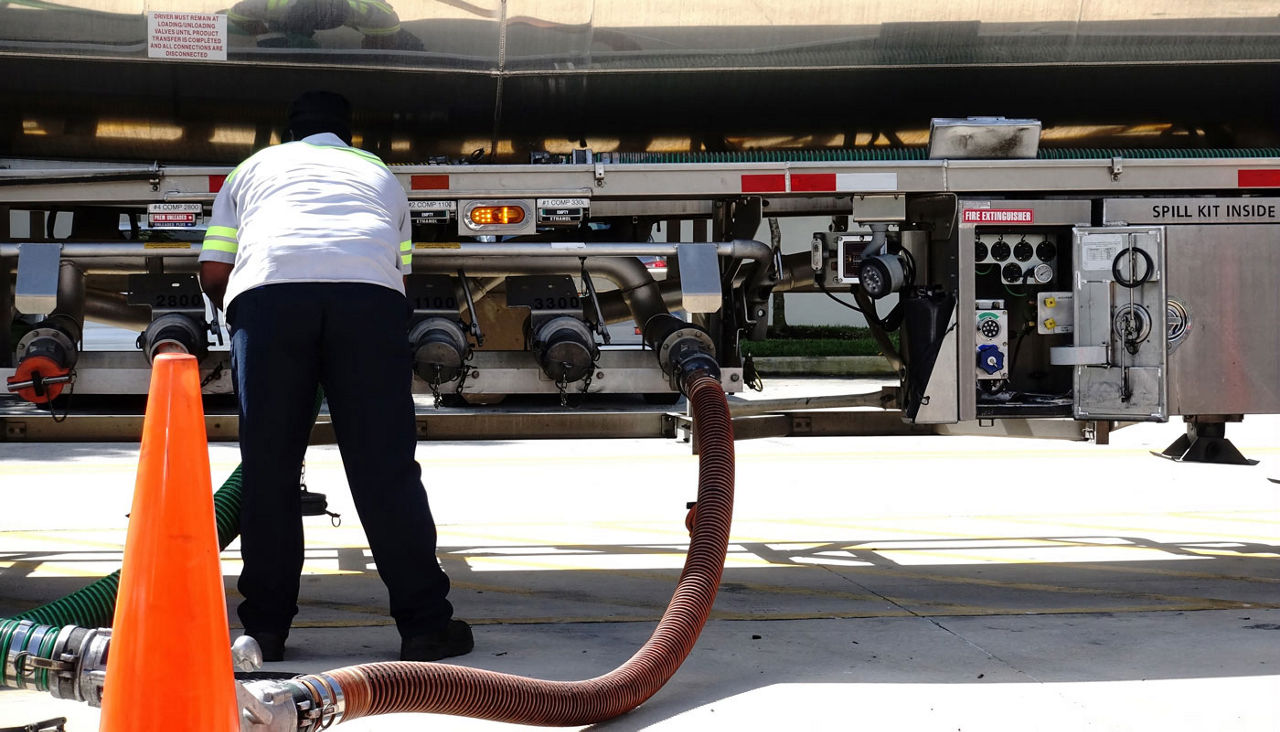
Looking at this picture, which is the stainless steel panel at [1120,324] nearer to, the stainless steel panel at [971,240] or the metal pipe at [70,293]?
the stainless steel panel at [971,240]

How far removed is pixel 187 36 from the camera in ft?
16.8

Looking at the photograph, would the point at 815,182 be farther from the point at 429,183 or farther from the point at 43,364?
the point at 43,364

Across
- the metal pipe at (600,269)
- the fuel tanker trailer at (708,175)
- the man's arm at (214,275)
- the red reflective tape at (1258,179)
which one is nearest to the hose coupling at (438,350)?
the fuel tanker trailer at (708,175)

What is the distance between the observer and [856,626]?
504cm

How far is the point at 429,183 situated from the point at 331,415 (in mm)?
1334

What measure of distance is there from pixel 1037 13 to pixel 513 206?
2.23 meters

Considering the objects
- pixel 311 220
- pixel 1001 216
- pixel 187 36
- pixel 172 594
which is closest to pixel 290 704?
pixel 172 594

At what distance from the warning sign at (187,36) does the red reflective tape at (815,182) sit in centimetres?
228

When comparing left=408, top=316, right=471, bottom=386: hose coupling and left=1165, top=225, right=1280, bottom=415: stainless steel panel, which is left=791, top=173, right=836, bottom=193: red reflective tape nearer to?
left=1165, top=225, right=1280, bottom=415: stainless steel panel

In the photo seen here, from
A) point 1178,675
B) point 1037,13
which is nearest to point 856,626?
point 1178,675

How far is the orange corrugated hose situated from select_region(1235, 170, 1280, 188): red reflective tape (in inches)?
90.7

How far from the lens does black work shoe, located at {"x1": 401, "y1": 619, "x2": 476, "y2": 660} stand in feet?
14.2

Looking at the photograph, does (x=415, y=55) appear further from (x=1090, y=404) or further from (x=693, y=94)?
(x=1090, y=404)

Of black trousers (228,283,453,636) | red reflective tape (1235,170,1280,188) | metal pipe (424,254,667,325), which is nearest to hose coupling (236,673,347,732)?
black trousers (228,283,453,636)
